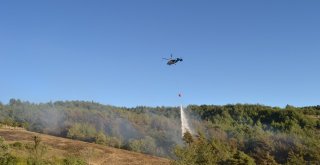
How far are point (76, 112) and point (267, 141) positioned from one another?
206ft

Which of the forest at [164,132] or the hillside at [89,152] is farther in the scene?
the forest at [164,132]

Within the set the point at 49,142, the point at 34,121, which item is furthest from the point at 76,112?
the point at 49,142

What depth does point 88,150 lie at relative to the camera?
8906cm

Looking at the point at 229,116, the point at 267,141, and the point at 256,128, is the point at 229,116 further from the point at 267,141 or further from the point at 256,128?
the point at 267,141

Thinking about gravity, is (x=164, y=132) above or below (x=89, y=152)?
above

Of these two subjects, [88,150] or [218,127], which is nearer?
[88,150]

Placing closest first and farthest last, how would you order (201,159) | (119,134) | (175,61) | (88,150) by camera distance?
(175,61)
(201,159)
(88,150)
(119,134)

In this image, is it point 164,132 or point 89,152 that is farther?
point 164,132

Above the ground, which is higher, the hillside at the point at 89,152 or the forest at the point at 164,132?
the forest at the point at 164,132

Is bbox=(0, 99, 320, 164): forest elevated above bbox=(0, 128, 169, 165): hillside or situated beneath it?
elevated above

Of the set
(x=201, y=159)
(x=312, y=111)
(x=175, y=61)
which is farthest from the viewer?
(x=312, y=111)

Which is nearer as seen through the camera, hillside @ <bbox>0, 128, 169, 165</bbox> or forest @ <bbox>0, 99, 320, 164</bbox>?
hillside @ <bbox>0, 128, 169, 165</bbox>

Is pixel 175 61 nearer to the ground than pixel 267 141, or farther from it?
farther from it

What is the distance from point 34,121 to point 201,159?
85919 millimetres
